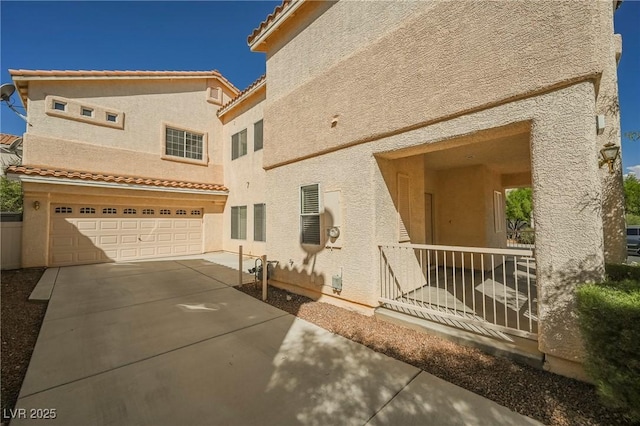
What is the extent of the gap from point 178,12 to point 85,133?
6757 mm

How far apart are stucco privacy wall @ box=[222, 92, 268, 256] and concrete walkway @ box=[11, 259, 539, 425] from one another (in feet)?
22.2

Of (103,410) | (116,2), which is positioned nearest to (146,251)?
(116,2)

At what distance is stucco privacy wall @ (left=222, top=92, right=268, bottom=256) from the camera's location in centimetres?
1170

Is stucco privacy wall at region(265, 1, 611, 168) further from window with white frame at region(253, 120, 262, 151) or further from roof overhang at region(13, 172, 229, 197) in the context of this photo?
roof overhang at region(13, 172, 229, 197)

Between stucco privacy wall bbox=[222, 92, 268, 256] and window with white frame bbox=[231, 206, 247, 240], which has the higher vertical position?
stucco privacy wall bbox=[222, 92, 268, 256]

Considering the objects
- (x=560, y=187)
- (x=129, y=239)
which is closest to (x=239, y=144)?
(x=129, y=239)

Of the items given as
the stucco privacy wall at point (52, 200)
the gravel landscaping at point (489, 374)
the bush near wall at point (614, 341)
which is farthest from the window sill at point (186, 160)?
the bush near wall at point (614, 341)

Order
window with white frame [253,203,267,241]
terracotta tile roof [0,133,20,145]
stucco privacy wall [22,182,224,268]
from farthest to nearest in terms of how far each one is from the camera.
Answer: terracotta tile roof [0,133,20,145]
window with white frame [253,203,267,241]
stucco privacy wall [22,182,224,268]

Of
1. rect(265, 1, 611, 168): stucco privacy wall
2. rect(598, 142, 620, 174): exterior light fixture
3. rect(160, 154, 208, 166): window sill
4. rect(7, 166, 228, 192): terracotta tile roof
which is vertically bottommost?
rect(598, 142, 620, 174): exterior light fixture

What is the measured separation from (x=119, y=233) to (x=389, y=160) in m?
12.2

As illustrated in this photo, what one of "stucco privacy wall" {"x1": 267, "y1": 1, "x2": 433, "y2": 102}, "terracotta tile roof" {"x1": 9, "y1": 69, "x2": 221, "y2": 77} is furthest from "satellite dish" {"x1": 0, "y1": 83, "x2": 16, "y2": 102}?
"stucco privacy wall" {"x1": 267, "y1": 1, "x2": 433, "y2": 102}

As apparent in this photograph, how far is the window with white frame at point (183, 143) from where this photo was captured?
13098 mm

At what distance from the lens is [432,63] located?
4168 millimetres

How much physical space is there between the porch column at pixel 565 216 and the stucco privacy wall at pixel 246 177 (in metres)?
9.34
